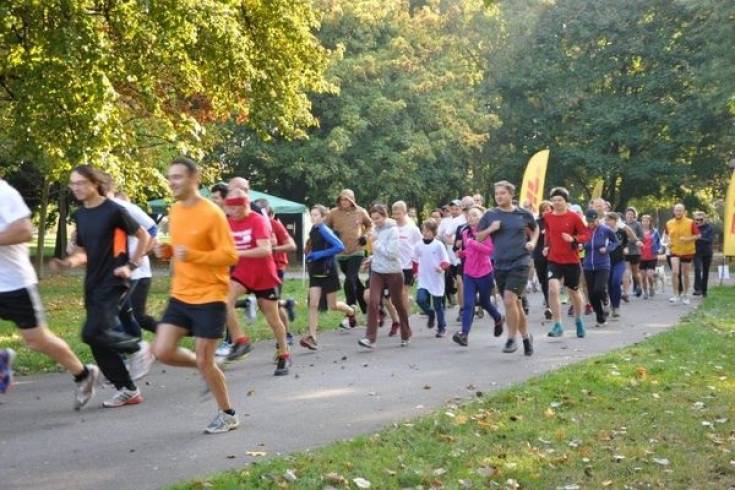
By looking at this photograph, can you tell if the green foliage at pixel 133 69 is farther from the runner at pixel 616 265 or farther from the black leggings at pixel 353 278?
the runner at pixel 616 265

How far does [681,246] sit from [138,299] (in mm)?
13585

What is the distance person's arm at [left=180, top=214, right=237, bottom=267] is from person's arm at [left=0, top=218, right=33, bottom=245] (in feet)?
3.45

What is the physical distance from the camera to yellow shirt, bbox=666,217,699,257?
786 inches

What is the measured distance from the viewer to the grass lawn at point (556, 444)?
18.9ft

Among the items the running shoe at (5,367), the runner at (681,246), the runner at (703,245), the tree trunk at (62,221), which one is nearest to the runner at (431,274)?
the running shoe at (5,367)

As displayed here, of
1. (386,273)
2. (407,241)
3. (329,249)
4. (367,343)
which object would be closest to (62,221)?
(407,241)

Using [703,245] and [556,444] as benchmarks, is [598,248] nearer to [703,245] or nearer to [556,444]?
[703,245]

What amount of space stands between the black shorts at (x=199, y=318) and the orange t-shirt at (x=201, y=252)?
4 cm

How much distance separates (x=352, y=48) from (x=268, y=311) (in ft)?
108

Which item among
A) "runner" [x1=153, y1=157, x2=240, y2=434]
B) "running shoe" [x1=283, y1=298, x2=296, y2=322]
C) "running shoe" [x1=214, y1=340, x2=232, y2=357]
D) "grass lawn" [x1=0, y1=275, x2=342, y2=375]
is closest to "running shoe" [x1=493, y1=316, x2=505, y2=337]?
"running shoe" [x1=283, y1=298, x2=296, y2=322]

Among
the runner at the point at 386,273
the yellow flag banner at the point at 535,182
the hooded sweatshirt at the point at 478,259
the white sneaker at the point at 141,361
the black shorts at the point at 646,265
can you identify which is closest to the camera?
the white sneaker at the point at 141,361

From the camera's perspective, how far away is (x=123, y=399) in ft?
26.2

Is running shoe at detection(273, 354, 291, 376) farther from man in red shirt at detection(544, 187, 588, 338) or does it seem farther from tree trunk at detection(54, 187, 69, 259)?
tree trunk at detection(54, 187, 69, 259)

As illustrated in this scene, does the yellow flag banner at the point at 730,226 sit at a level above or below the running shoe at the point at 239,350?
above
